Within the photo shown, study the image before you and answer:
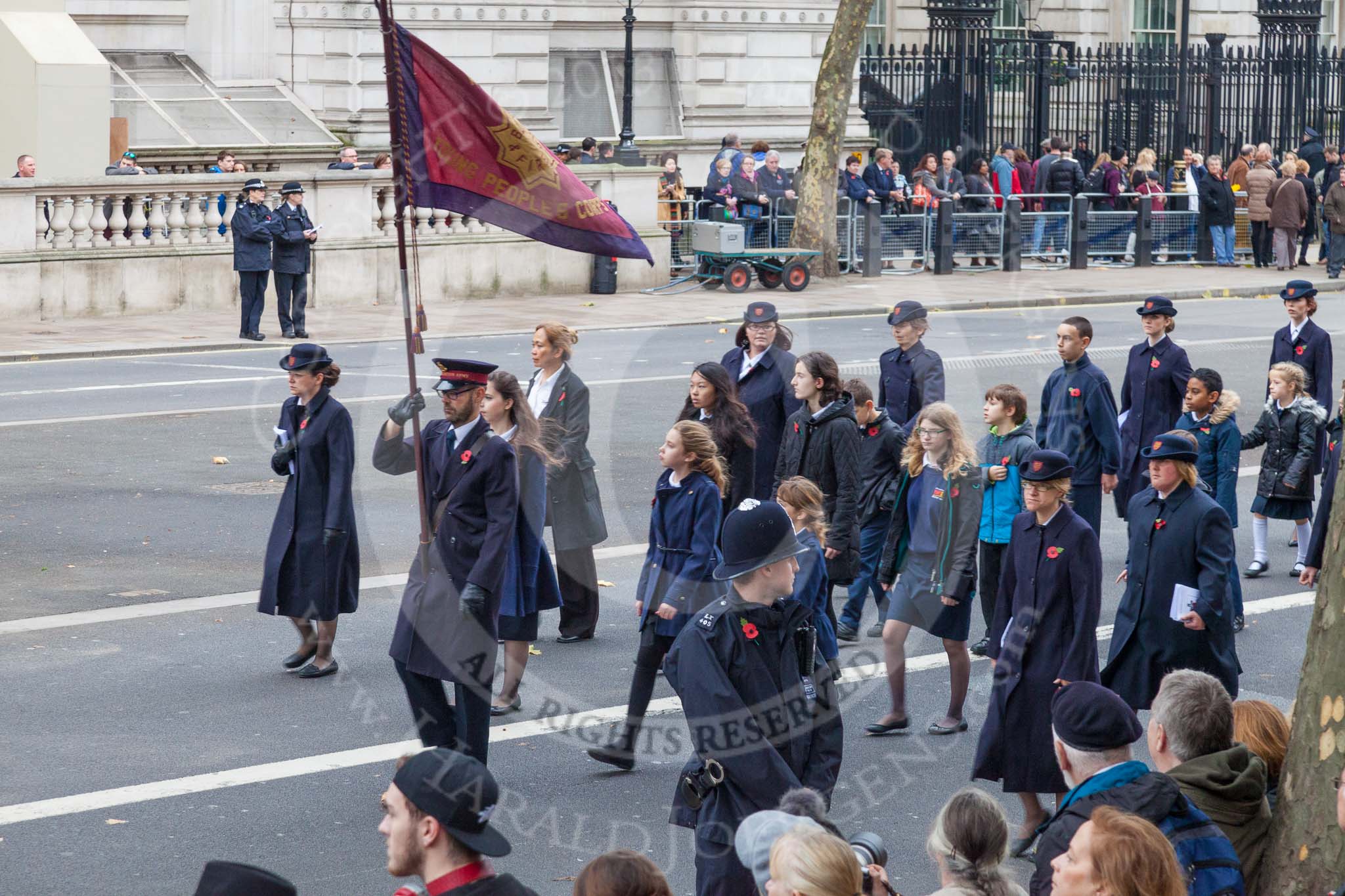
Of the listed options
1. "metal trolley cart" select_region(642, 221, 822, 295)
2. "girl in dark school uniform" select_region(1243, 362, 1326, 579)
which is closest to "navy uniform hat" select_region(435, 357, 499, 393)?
"girl in dark school uniform" select_region(1243, 362, 1326, 579)

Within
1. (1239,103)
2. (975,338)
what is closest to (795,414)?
(975,338)

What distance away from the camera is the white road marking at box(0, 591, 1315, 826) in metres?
7.43

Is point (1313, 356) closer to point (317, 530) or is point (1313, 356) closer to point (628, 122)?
point (317, 530)

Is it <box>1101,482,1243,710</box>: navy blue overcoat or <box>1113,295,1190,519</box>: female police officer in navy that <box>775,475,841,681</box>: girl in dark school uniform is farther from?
<box>1113,295,1190,519</box>: female police officer in navy

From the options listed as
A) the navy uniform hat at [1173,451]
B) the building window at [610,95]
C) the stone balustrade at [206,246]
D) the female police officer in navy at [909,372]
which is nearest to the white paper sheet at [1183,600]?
the navy uniform hat at [1173,451]

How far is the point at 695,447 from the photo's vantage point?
8.30m

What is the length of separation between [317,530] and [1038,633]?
3821 mm

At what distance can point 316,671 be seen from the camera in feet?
30.7

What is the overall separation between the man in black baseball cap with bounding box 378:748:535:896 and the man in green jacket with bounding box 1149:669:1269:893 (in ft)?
6.76

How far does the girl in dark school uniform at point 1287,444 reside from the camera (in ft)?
37.6

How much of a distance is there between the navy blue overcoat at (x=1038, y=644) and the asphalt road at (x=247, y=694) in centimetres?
39

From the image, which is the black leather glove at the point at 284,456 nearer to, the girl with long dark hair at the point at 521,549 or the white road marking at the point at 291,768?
the girl with long dark hair at the point at 521,549

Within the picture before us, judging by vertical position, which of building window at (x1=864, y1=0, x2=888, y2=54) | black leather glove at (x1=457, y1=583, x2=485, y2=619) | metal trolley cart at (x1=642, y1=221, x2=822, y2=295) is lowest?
black leather glove at (x1=457, y1=583, x2=485, y2=619)

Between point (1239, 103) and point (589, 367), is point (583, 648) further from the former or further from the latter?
point (1239, 103)
